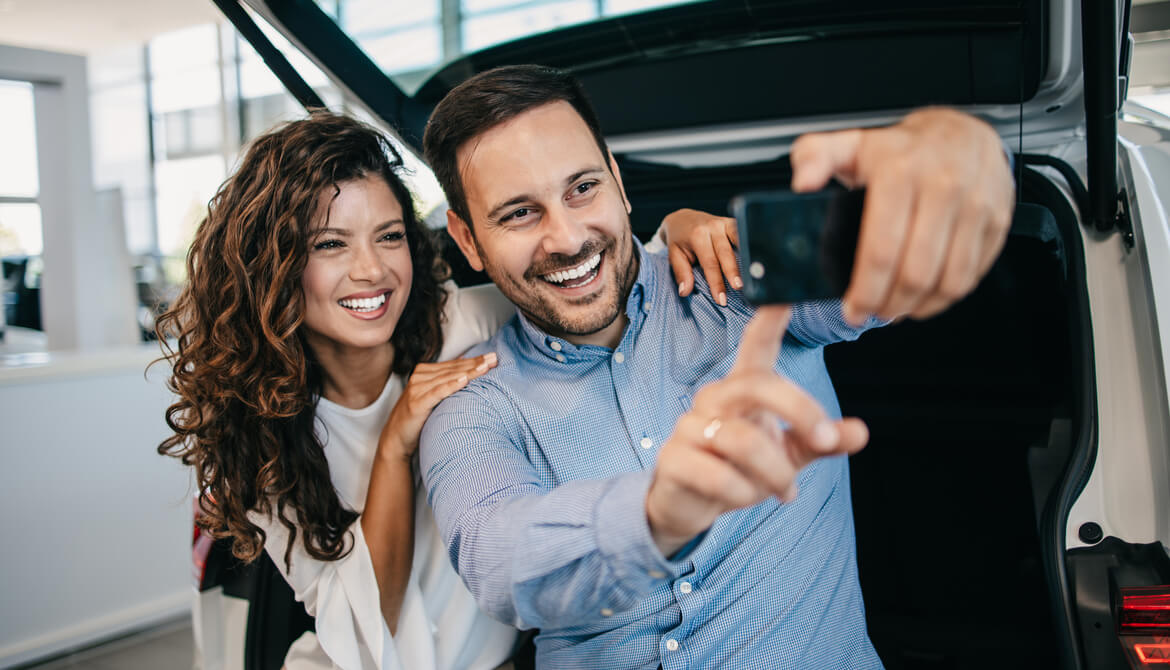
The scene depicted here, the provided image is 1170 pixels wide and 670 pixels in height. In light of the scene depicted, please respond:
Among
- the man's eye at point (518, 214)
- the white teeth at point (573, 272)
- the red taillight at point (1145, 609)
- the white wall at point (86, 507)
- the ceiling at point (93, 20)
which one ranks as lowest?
the white wall at point (86, 507)

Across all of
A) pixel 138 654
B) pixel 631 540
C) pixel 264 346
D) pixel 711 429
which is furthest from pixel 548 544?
pixel 138 654

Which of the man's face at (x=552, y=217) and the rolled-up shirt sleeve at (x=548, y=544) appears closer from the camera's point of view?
the rolled-up shirt sleeve at (x=548, y=544)

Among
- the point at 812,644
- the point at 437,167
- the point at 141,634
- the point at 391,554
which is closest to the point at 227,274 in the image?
the point at 437,167

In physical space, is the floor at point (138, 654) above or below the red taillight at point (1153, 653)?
below

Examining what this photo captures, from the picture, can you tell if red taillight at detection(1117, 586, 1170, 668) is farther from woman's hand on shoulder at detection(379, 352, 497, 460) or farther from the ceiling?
the ceiling

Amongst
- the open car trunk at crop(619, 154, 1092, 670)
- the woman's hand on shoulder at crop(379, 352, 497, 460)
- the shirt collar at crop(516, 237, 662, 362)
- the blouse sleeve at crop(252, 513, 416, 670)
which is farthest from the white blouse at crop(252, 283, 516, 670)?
the open car trunk at crop(619, 154, 1092, 670)

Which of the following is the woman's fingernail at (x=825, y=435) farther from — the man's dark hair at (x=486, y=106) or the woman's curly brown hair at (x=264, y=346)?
the woman's curly brown hair at (x=264, y=346)

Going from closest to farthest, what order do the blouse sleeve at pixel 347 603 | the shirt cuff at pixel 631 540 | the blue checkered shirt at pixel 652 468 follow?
1. the shirt cuff at pixel 631 540
2. the blue checkered shirt at pixel 652 468
3. the blouse sleeve at pixel 347 603

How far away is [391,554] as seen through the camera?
1.35m

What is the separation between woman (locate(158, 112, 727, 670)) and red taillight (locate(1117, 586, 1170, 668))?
0.76 metres

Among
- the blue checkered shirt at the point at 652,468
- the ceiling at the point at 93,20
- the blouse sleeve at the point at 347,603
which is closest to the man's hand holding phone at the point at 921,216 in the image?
the blue checkered shirt at the point at 652,468

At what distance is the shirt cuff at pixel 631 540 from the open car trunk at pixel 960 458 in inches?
36.9

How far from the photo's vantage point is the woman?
1.33 metres

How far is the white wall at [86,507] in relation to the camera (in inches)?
99.5
